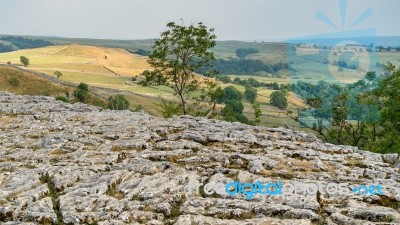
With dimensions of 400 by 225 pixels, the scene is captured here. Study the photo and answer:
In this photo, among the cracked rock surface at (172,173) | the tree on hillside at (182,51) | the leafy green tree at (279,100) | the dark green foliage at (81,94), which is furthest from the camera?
the leafy green tree at (279,100)

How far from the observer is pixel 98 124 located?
3688 centimetres

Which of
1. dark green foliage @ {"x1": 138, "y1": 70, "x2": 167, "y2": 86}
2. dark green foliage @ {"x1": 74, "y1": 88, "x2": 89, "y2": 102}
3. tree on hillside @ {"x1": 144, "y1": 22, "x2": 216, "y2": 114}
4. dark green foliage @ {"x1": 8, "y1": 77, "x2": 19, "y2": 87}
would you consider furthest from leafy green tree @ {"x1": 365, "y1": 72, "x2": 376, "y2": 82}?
dark green foliage @ {"x1": 8, "y1": 77, "x2": 19, "y2": 87}

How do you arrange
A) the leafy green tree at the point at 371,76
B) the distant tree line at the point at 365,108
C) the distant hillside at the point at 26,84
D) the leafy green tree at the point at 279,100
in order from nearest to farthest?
1. the distant tree line at the point at 365,108
2. the leafy green tree at the point at 371,76
3. the distant hillside at the point at 26,84
4. the leafy green tree at the point at 279,100

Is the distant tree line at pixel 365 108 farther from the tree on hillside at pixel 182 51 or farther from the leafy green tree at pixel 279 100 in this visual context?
the leafy green tree at pixel 279 100

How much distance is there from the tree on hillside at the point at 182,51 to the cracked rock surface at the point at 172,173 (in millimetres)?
34159

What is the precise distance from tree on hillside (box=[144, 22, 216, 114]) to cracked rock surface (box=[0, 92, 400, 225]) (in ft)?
112

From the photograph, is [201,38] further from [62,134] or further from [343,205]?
[343,205]

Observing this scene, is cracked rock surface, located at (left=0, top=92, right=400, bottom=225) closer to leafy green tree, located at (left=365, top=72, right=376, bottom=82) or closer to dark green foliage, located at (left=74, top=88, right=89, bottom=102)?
leafy green tree, located at (left=365, top=72, right=376, bottom=82)

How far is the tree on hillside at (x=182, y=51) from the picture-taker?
6862cm

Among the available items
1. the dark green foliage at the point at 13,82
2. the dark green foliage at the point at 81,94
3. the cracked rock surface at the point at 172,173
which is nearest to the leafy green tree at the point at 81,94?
the dark green foliage at the point at 81,94

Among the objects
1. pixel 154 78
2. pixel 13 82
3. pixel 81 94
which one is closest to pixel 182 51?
pixel 154 78

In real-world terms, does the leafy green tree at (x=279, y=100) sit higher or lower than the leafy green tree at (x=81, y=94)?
lower

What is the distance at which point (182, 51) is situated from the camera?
69688 millimetres

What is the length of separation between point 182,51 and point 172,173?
162 ft
